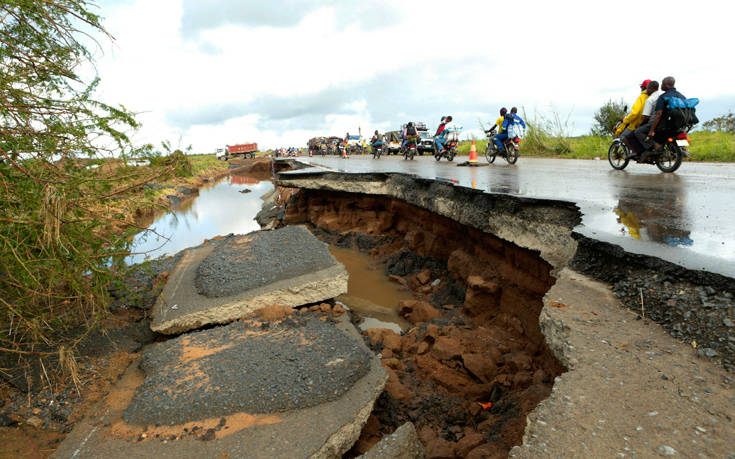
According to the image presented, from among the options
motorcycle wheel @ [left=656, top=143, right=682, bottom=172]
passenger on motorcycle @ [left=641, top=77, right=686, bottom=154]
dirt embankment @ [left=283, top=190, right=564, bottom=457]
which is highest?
passenger on motorcycle @ [left=641, top=77, right=686, bottom=154]

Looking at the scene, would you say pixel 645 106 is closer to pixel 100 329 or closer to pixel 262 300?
pixel 262 300

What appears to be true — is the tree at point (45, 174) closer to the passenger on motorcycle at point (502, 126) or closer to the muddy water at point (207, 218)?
the muddy water at point (207, 218)

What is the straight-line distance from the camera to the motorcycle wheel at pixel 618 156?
27.4 ft

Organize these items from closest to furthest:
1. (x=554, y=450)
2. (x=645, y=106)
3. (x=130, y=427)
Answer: (x=554, y=450) < (x=130, y=427) < (x=645, y=106)

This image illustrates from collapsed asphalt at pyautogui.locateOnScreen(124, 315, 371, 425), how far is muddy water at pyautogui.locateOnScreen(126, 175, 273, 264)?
22.8 ft

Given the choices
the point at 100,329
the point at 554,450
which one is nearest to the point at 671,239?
the point at 554,450

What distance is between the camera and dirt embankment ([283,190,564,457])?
290 cm

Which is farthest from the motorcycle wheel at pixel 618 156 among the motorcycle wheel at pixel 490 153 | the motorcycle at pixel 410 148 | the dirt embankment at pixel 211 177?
the dirt embankment at pixel 211 177

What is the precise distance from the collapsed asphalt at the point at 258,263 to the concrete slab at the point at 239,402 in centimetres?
118

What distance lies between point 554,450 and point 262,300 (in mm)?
3544

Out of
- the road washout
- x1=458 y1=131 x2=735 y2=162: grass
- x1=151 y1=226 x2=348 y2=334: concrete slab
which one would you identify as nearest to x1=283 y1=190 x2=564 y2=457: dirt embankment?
the road washout

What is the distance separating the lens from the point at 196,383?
295 cm

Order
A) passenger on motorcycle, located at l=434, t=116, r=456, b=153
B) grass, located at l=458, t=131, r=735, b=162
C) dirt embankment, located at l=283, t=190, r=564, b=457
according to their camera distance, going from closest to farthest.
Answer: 1. dirt embankment, located at l=283, t=190, r=564, b=457
2. grass, located at l=458, t=131, r=735, b=162
3. passenger on motorcycle, located at l=434, t=116, r=456, b=153

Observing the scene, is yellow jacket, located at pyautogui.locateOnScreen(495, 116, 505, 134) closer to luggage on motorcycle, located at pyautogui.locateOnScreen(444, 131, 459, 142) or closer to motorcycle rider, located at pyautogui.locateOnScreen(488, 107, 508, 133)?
motorcycle rider, located at pyautogui.locateOnScreen(488, 107, 508, 133)
